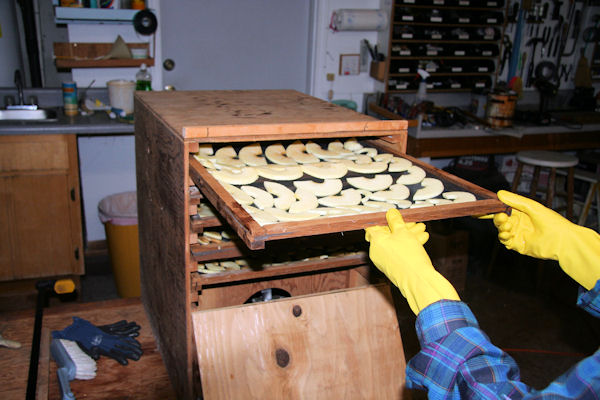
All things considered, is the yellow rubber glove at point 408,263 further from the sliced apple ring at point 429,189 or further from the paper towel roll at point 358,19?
the paper towel roll at point 358,19

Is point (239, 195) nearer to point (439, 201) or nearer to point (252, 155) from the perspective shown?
point (252, 155)

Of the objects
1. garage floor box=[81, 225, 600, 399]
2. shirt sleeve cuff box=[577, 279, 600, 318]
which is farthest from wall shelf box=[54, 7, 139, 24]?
shirt sleeve cuff box=[577, 279, 600, 318]

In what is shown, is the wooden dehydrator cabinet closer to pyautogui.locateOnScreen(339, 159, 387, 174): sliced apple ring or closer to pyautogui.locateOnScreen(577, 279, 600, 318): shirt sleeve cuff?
pyautogui.locateOnScreen(339, 159, 387, 174): sliced apple ring

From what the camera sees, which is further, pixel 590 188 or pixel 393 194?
pixel 590 188

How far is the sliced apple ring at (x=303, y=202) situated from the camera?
4.26ft

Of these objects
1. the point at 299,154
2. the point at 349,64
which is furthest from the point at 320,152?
the point at 349,64

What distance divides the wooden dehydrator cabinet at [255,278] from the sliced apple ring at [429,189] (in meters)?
0.06

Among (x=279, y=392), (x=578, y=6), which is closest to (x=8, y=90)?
(x=279, y=392)

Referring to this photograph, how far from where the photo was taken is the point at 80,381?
1825 millimetres

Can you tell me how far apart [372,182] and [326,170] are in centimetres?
15

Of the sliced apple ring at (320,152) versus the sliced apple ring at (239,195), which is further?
the sliced apple ring at (320,152)

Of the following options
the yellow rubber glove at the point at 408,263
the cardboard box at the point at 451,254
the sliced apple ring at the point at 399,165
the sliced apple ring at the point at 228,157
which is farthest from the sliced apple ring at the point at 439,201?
the cardboard box at the point at 451,254

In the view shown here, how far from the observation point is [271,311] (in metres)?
1.64

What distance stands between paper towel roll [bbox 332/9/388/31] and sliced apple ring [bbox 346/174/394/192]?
281cm
